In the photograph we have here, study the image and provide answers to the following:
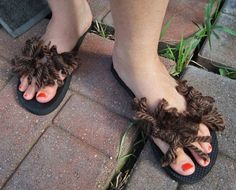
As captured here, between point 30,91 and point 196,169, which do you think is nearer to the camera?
point 196,169

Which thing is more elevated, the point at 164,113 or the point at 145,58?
the point at 145,58

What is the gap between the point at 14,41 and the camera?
4.12ft

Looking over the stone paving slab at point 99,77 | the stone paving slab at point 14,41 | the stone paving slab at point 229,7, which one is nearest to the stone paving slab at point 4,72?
the stone paving slab at point 14,41

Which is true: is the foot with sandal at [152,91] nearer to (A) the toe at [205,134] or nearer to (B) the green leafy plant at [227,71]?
(A) the toe at [205,134]

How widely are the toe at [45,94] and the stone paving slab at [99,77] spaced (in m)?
0.08

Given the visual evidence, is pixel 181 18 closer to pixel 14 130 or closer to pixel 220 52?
pixel 220 52

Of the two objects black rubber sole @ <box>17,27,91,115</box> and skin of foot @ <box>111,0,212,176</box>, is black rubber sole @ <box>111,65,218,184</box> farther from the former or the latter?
black rubber sole @ <box>17,27,91,115</box>

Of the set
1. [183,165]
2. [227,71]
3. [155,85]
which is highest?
[155,85]

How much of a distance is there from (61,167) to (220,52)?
2.18 ft

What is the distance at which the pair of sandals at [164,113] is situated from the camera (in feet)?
2.93

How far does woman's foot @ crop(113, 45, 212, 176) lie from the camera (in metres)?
Answer: 0.89

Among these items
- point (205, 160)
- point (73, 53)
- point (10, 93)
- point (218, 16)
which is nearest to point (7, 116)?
point (10, 93)

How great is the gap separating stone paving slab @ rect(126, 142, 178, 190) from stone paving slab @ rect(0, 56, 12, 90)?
52cm

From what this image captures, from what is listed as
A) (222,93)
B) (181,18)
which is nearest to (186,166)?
(222,93)
